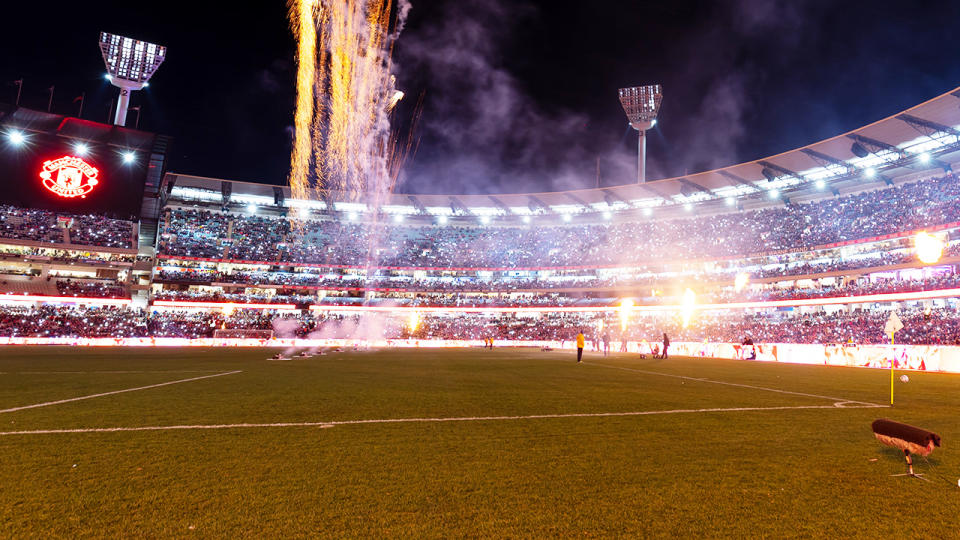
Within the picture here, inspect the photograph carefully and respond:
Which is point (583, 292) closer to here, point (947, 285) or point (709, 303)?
point (709, 303)

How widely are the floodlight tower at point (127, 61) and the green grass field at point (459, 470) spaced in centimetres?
5610

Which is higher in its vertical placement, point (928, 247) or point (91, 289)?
point (928, 247)

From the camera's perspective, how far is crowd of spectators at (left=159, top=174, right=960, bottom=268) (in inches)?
1780

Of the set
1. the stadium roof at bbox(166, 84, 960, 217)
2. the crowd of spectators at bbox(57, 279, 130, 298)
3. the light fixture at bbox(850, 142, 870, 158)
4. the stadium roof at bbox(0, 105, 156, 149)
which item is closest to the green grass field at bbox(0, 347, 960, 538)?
the stadium roof at bbox(0, 105, 156, 149)

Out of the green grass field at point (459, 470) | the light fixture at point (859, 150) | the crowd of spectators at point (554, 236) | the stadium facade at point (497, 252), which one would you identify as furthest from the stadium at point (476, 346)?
the crowd of spectators at point (554, 236)

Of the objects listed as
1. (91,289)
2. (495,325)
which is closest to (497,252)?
(495,325)

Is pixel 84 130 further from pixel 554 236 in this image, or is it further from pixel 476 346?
pixel 554 236

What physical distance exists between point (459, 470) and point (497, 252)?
224 feet

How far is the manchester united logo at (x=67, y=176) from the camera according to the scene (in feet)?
110

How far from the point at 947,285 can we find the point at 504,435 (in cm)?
4271

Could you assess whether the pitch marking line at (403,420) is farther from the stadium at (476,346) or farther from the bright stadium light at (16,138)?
the bright stadium light at (16,138)

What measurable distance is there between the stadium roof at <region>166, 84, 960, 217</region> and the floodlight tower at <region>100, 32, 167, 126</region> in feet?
37.3

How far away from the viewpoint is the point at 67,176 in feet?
111

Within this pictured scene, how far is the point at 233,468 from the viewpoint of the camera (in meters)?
4.45
